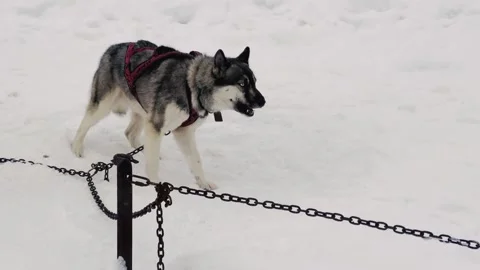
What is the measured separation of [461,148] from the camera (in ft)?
21.7

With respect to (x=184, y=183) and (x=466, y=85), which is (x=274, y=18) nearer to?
(x=466, y=85)

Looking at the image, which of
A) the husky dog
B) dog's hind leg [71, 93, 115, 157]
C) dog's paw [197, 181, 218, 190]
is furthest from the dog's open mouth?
dog's hind leg [71, 93, 115, 157]

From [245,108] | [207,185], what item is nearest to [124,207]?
[245,108]

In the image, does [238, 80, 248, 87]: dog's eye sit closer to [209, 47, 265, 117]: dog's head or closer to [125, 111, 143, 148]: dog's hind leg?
[209, 47, 265, 117]: dog's head

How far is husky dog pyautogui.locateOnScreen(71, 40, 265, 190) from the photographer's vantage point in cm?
529

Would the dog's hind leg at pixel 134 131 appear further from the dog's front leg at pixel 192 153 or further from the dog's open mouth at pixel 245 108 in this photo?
the dog's open mouth at pixel 245 108

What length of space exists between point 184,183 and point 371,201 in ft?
6.45

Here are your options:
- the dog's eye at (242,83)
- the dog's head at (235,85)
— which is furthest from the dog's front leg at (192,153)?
the dog's eye at (242,83)

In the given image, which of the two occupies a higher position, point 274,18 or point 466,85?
point 274,18

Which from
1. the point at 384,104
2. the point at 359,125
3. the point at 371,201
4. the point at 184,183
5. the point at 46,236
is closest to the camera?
the point at 46,236

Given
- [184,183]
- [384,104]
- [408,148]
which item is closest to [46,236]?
[184,183]

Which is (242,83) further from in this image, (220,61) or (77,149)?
(77,149)

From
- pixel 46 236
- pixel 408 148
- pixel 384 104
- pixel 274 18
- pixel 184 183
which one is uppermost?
pixel 274 18

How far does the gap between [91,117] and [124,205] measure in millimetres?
3073
